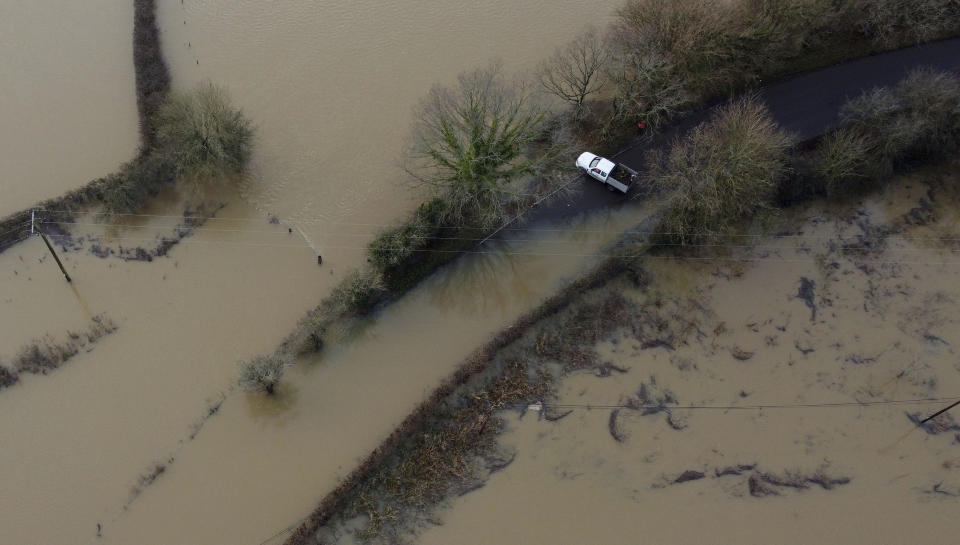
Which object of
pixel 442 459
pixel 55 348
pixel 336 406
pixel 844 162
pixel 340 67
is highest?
pixel 340 67

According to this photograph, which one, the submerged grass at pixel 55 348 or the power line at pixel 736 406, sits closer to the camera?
the power line at pixel 736 406

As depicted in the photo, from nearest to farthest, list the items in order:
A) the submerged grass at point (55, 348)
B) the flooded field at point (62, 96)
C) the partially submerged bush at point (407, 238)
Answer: the submerged grass at point (55, 348) → the partially submerged bush at point (407, 238) → the flooded field at point (62, 96)

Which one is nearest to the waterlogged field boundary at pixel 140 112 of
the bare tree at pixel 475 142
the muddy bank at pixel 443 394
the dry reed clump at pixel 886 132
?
the bare tree at pixel 475 142

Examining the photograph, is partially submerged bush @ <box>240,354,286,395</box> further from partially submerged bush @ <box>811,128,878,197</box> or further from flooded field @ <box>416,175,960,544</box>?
partially submerged bush @ <box>811,128,878,197</box>

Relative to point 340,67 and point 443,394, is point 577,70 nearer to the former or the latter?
point 340,67

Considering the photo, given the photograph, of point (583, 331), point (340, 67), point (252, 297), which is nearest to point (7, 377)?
point (252, 297)

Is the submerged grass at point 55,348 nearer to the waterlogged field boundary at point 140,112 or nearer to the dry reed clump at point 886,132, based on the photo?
the waterlogged field boundary at point 140,112
